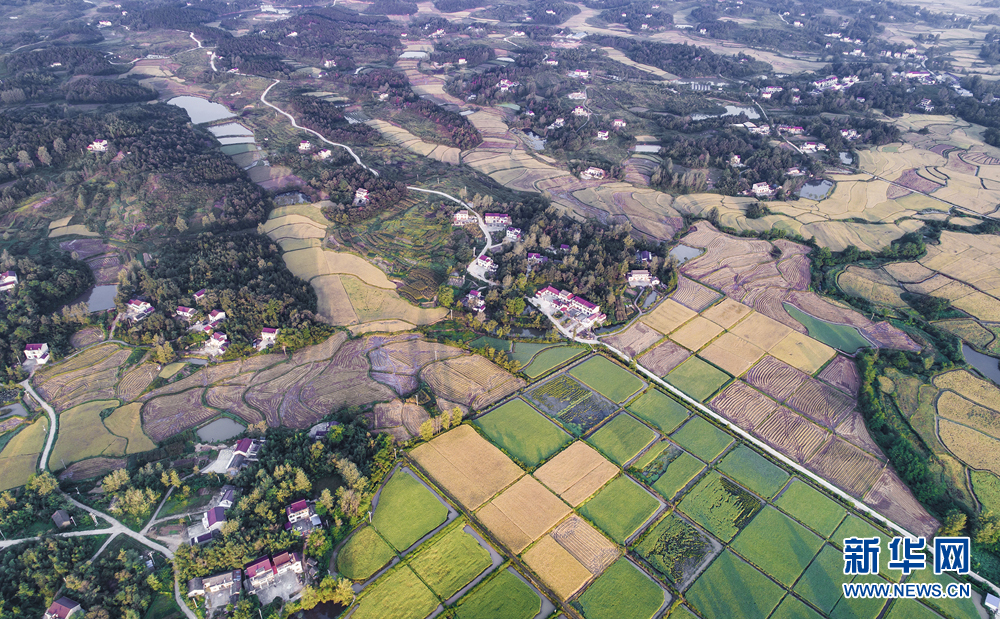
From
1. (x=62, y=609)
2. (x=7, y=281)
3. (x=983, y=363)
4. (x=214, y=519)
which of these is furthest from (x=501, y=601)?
(x=7, y=281)

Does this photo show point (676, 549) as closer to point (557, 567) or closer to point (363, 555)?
point (557, 567)

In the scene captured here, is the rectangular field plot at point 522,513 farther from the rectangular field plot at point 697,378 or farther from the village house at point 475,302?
the village house at point 475,302

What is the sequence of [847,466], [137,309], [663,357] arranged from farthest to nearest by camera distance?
[137,309] < [663,357] < [847,466]

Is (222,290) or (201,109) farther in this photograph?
(201,109)

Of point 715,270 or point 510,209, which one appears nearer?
point 715,270

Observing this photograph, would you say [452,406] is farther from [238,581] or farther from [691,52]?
[691,52]

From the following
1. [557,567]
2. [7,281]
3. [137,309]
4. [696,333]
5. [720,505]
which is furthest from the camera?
[696,333]

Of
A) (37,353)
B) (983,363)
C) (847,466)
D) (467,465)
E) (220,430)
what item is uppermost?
(37,353)

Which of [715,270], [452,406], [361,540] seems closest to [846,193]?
[715,270]
